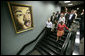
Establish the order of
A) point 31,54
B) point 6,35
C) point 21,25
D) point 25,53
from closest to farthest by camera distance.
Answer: point 6,35
point 21,25
point 25,53
point 31,54

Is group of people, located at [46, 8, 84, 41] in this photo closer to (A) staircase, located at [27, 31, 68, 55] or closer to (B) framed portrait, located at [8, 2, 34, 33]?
(A) staircase, located at [27, 31, 68, 55]

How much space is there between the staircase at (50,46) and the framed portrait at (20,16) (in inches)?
68.4

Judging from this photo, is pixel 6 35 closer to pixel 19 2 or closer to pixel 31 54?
pixel 19 2

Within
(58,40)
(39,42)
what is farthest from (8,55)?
(58,40)

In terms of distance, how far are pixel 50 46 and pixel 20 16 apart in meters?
2.64

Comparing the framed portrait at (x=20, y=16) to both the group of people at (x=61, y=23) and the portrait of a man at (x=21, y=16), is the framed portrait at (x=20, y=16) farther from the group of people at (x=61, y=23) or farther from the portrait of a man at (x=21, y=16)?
the group of people at (x=61, y=23)

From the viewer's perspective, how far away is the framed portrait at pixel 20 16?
5.99 ft

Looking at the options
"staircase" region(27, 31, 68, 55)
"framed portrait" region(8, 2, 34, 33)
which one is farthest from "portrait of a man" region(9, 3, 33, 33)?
"staircase" region(27, 31, 68, 55)

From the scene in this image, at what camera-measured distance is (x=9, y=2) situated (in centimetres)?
169

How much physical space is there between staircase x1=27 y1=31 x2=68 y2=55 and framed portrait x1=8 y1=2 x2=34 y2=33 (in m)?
1.74

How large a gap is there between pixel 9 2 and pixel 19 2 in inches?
16.6

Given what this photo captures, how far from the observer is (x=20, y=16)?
6.83 ft


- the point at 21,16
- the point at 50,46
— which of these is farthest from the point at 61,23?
the point at 21,16

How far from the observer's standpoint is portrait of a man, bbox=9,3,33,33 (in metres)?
1.87
